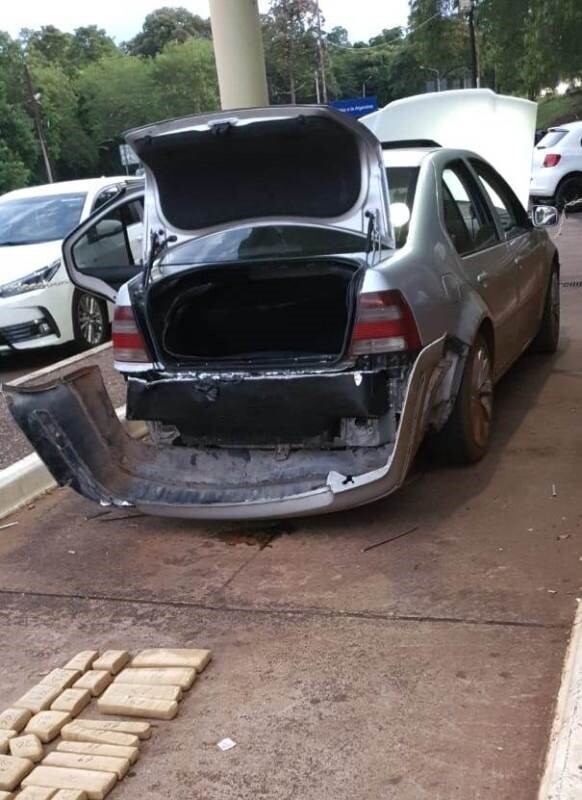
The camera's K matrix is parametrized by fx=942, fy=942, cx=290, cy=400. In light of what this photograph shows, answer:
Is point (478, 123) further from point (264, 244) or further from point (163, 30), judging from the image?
point (163, 30)

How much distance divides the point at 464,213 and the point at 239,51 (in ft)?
14.6

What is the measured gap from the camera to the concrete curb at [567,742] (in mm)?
2512

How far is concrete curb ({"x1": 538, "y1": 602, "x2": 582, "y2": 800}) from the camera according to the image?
8.24 ft

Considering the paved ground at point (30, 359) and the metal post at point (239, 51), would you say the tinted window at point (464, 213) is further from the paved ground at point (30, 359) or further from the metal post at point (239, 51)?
the paved ground at point (30, 359)

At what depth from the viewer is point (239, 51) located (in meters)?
9.13

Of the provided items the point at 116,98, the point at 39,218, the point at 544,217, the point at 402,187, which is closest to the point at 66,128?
the point at 116,98

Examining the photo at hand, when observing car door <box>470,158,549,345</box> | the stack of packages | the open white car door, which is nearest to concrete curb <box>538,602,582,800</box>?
the stack of packages

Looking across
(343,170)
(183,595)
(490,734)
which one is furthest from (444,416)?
(490,734)

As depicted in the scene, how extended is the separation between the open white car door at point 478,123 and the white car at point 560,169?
8.78m

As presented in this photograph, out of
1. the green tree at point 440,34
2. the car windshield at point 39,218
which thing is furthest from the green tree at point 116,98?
the car windshield at point 39,218

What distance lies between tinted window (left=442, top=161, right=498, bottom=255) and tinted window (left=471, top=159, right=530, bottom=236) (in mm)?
269

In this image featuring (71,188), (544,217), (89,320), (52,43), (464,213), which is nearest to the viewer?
(464,213)

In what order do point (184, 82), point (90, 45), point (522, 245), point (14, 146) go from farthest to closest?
1. point (90, 45)
2. point (184, 82)
3. point (14, 146)
4. point (522, 245)

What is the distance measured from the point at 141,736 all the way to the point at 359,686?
0.76 meters
